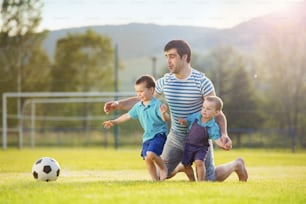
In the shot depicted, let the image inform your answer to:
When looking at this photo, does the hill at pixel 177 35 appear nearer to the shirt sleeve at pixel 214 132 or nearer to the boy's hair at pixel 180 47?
the boy's hair at pixel 180 47

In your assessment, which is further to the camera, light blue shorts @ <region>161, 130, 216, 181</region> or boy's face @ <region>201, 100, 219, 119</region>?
light blue shorts @ <region>161, 130, 216, 181</region>

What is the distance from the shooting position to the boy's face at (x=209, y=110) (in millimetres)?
6595

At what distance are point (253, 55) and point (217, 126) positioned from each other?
24.4 meters

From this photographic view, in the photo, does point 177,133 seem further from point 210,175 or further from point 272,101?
point 272,101

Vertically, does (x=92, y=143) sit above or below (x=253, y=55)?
below

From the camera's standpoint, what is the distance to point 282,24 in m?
28.4

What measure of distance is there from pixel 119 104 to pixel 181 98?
0.70m

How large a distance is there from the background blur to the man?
53.7ft

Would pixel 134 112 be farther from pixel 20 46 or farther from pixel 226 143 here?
pixel 20 46

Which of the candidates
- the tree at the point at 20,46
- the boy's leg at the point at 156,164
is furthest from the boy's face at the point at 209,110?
the tree at the point at 20,46

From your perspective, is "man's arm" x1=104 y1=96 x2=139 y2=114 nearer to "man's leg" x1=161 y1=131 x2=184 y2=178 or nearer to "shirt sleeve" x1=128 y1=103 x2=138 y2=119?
"shirt sleeve" x1=128 y1=103 x2=138 y2=119

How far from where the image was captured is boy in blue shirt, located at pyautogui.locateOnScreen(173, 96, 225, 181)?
261 inches

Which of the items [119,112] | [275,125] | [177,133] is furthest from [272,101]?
[177,133]

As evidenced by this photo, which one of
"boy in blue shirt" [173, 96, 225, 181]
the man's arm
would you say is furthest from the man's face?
the man's arm
